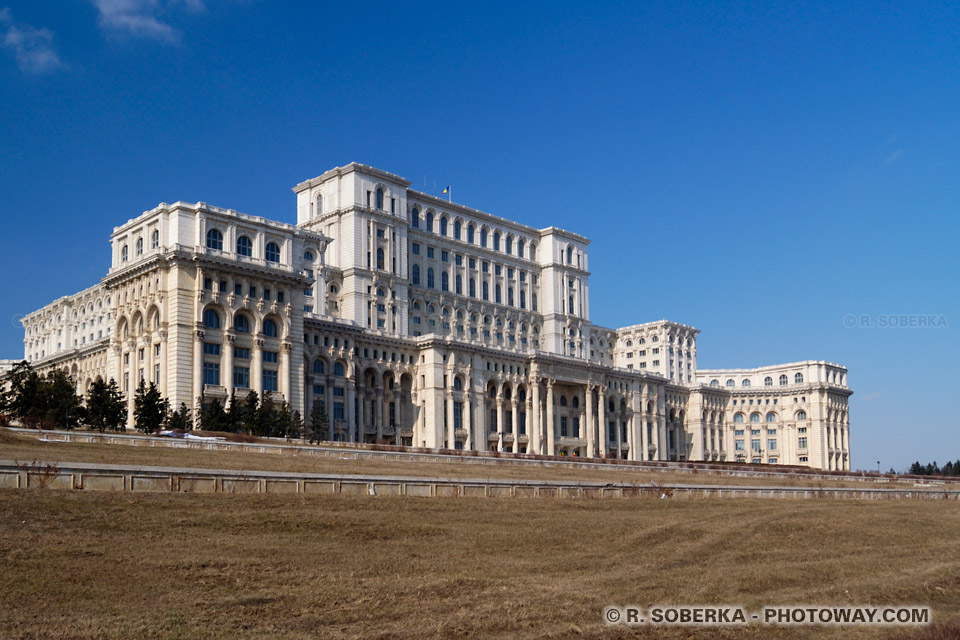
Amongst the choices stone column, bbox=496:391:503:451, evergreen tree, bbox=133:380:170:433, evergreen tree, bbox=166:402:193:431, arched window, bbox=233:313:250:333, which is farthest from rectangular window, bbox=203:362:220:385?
stone column, bbox=496:391:503:451

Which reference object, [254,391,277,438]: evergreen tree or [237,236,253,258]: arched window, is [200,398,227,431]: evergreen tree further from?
[237,236,253,258]: arched window

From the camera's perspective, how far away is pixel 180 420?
86188 millimetres

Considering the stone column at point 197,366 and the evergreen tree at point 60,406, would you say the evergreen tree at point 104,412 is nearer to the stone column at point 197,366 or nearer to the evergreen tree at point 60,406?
the evergreen tree at point 60,406

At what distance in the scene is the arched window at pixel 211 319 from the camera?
9481 centimetres

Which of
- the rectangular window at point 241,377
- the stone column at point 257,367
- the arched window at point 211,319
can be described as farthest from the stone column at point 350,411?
the arched window at point 211,319

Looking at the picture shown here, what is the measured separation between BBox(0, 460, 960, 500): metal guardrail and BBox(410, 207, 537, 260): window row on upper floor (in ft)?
293

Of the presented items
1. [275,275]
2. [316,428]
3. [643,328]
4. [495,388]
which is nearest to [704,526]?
[316,428]

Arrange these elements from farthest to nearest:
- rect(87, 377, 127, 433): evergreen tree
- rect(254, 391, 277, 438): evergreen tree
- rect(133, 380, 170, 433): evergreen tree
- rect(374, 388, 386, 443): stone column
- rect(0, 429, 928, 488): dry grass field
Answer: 1. rect(374, 388, 386, 443): stone column
2. rect(254, 391, 277, 438): evergreen tree
3. rect(133, 380, 170, 433): evergreen tree
4. rect(87, 377, 127, 433): evergreen tree
5. rect(0, 429, 928, 488): dry grass field

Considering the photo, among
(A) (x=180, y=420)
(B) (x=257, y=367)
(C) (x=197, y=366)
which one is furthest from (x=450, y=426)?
(A) (x=180, y=420)

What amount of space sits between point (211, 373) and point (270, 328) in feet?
28.2

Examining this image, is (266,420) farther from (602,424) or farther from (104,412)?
(602,424)

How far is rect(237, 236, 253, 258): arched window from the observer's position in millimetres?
100062

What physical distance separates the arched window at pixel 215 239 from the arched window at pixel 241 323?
717 cm

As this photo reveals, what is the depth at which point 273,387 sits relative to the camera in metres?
98.9
